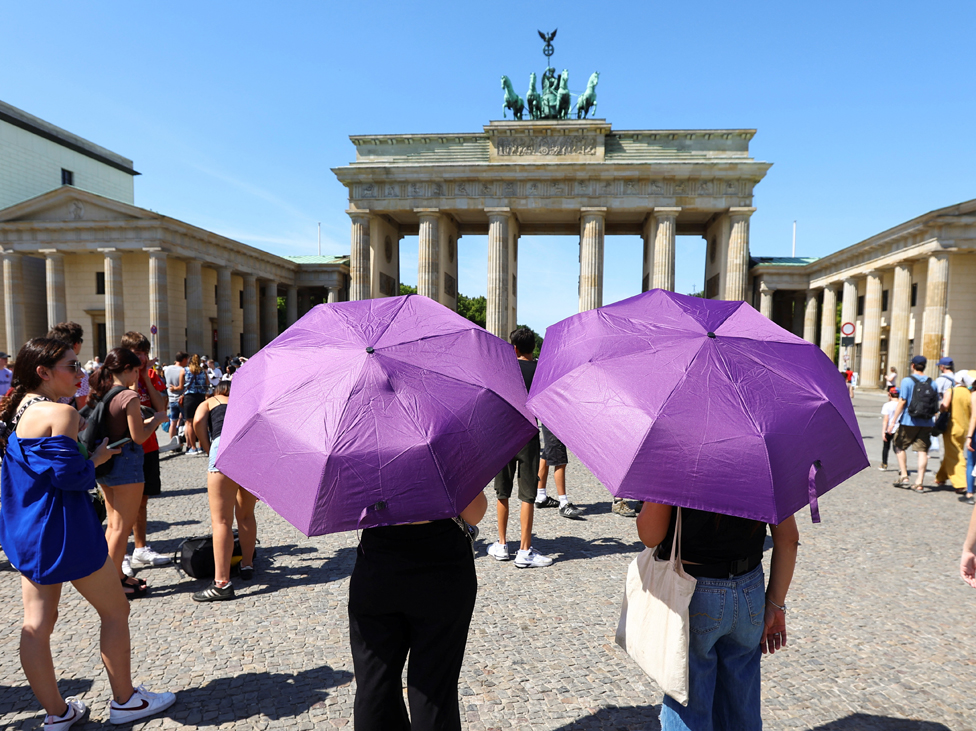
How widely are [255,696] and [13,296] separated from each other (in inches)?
1626

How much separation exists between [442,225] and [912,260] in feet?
84.7

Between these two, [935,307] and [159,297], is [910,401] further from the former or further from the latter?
[159,297]

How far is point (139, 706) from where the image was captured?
292 cm

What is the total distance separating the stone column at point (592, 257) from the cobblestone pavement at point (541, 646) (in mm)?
28141

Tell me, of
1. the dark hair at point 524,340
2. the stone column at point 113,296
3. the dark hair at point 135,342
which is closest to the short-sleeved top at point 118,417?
the dark hair at point 135,342

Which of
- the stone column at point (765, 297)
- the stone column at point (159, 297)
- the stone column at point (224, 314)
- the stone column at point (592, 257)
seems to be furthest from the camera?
the stone column at point (765, 297)

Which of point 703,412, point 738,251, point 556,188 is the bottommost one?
point 703,412

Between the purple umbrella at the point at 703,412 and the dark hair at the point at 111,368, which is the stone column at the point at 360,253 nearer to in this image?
the dark hair at the point at 111,368

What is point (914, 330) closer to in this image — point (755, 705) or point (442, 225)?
point (442, 225)

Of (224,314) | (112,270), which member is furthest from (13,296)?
(224,314)

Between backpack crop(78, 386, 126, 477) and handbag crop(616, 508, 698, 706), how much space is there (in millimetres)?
3897

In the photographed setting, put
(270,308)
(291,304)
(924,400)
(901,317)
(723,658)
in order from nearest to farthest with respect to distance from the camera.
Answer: (723,658) → (924,400) → (901,317) → (270,308) → (291,304)

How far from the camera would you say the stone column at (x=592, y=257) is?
110ft

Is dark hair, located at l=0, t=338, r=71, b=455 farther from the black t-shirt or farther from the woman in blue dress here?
the black t-shirt
